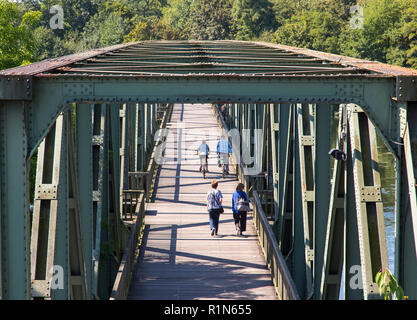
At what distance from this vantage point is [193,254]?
14438 millimetres

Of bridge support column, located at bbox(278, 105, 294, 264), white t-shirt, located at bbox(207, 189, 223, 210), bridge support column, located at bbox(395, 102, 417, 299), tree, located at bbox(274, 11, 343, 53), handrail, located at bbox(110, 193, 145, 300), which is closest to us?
bridge support column, located at bbox(395, 102, 417, 299)

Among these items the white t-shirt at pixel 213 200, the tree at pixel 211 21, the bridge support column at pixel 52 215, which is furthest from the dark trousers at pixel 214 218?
the tree at pixel 211 21

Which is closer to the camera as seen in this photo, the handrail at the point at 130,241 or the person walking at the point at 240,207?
the handrail at the point at 130,241

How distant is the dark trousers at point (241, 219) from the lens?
15.1 m

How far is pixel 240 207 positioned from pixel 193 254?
128cm

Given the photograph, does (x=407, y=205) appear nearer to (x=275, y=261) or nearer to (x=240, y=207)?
(x=275, y=261)

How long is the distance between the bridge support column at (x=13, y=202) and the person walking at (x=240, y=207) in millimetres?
8154

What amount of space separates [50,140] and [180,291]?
488 cm

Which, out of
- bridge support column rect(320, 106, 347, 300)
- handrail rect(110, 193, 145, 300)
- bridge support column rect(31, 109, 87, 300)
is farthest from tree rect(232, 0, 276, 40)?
bridge support column rect(31, 109, 87, 300)

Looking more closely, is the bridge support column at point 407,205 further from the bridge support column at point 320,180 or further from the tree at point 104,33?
the tree at point 104,33

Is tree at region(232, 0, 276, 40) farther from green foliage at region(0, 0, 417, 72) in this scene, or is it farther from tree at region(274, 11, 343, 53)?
tree at region(274, 11, 343, 53)

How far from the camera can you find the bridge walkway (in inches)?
488

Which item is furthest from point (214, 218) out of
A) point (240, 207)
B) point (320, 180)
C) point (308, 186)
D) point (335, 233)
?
point (335, 233)

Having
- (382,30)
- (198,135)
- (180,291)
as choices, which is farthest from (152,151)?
(382,30)
